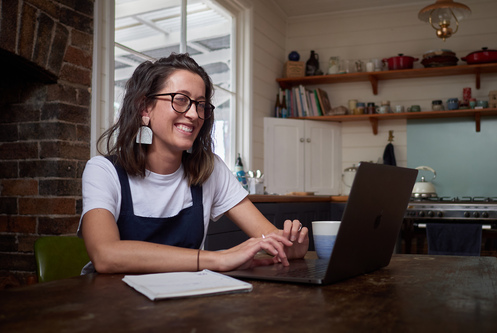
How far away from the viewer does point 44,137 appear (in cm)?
252

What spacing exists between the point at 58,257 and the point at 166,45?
248cm

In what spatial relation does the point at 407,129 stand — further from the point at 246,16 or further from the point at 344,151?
Result: the point at 246,16

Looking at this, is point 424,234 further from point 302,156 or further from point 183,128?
point 183,128

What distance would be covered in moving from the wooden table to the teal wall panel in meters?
4.34

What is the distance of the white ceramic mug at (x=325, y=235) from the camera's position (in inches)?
46.4

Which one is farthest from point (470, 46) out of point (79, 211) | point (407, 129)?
point (79, 211)

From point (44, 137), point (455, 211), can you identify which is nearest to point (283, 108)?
point (455, 211)

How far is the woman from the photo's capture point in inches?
54.0

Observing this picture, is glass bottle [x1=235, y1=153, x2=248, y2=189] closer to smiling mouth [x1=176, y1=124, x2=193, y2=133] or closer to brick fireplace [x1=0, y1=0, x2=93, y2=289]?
brick fireplace [x1=0, y1=0, x2=93, y2=289]

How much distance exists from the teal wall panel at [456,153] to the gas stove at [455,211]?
33.6 inches

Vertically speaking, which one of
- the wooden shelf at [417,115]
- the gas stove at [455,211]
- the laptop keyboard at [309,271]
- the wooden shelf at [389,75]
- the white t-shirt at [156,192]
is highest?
the wooden shelf at [389,75]

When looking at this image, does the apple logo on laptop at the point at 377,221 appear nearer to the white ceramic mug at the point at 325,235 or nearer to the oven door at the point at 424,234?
the white ceramic mug at the point at 325,235

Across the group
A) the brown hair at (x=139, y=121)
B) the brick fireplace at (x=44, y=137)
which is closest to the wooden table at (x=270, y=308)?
the brown hair at (x=139, y=121)

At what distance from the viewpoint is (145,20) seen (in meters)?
3.39
